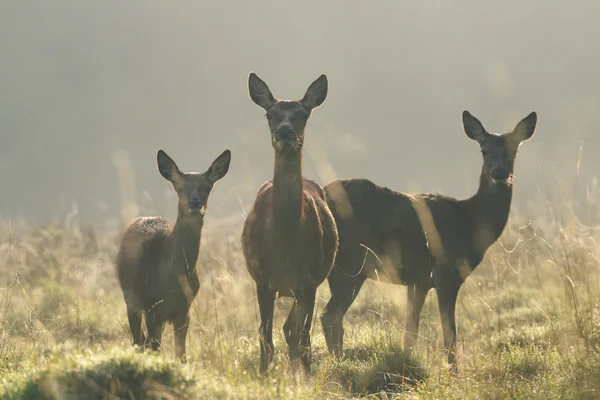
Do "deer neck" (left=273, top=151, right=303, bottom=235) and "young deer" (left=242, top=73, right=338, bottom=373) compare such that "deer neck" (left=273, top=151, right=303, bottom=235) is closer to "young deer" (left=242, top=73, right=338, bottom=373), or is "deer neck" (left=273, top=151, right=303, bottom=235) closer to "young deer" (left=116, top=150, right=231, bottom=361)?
"young deer" (left=242, top=73, right=338, bottom=373)

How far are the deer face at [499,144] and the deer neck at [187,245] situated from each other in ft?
11.9

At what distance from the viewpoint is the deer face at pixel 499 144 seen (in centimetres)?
958

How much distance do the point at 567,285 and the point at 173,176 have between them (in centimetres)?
432

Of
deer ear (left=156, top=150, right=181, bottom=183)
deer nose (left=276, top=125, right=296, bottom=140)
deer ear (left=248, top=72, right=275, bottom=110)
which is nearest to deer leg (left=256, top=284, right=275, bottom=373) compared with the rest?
deer nose (left=276, top=125, right=296, bottom=140)

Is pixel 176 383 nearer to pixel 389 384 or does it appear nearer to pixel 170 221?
pixel 389 384

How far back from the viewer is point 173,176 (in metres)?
8.93

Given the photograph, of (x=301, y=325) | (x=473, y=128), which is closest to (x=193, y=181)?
(x=301, y=325)

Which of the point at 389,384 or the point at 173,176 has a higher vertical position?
the point at 173,176

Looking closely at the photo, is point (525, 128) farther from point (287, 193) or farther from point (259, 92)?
point (287, 193)

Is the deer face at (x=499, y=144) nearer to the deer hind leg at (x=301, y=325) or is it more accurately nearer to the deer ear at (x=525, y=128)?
the deer ear at (x=525, y=128)

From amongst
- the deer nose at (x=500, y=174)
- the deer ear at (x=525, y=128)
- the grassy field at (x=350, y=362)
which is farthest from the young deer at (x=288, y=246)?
the deer ear at (x=525, y=128)

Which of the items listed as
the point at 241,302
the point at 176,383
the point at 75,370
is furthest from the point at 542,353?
the point at 241,302

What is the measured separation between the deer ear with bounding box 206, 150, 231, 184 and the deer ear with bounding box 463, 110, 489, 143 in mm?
3213

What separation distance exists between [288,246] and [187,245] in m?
1.16
